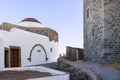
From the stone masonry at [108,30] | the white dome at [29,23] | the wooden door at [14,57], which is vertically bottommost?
the wooden door at [14,57]

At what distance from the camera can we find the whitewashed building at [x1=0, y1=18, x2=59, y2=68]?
14.1m

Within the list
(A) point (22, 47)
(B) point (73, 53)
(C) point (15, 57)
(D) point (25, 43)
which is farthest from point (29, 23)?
(C) point (15, 57)

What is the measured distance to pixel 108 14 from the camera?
15086 millimetres

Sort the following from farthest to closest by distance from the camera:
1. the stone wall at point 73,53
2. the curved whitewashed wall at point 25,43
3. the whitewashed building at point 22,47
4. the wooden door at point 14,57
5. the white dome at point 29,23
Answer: the white dome at point 29,23, the stone wall at point 73,53, the wooden door at point 14,57, the whitewashed building at point 22,47, the curved whitewashed wall at point 25,43

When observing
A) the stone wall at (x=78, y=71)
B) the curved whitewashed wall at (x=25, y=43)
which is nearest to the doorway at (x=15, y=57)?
the curved whitewashed wall at (x=25, y=43)

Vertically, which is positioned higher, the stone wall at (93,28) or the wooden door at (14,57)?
the stone wall at (93,28)

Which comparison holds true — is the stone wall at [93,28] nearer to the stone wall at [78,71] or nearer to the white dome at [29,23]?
the stone wall at [78,71]

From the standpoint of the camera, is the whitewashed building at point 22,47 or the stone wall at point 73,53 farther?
the stone wall at point 73,53

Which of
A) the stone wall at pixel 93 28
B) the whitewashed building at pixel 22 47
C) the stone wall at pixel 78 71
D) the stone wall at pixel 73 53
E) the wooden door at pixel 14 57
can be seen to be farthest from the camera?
the stone wall at pixel 73 53

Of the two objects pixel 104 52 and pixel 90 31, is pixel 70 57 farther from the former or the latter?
pixel 104 52

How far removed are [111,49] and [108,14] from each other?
2.34m

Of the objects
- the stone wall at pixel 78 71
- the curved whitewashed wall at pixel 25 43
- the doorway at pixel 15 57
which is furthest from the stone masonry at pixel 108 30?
the doorway at pixel 15 57

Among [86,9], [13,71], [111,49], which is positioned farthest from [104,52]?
[13,71]

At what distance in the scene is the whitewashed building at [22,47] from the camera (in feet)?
46.3
